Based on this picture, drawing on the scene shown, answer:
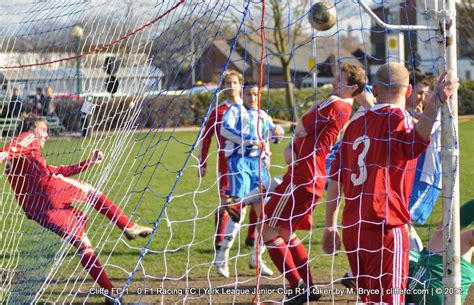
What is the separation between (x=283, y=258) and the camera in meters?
5.15

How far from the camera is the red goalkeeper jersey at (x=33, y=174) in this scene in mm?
5695

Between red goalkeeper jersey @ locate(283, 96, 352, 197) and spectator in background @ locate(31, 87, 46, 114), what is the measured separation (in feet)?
11.6

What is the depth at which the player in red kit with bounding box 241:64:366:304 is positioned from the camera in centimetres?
499

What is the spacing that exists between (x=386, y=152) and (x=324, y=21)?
36.0 inches

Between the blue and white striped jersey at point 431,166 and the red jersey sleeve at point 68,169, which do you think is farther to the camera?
the red jersey sleeve at point 68,169

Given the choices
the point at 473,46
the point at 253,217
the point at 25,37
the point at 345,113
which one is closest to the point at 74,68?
the point at 25,37

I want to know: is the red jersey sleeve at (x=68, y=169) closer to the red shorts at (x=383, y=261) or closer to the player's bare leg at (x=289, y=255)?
the player's bare leg at (x=289, y=255)

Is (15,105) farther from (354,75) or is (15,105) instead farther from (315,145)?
(354,75)

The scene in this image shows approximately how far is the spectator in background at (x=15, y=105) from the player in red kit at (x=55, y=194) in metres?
1.13

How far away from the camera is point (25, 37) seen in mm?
6238

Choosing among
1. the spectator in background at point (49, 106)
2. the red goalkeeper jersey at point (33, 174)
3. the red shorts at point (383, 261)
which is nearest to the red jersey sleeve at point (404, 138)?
the red shorts at point (383, 261)

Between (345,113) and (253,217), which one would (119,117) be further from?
(345,113)

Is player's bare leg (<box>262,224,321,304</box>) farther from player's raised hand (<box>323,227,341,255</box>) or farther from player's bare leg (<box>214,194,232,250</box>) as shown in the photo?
player's bare leg (<box>214,194,232,250</box>)

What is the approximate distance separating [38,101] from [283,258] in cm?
485
